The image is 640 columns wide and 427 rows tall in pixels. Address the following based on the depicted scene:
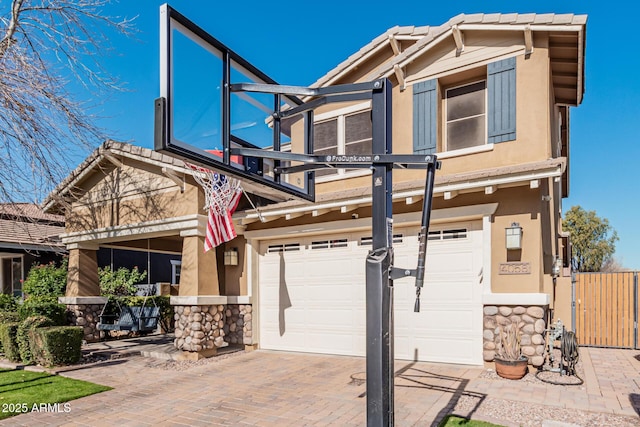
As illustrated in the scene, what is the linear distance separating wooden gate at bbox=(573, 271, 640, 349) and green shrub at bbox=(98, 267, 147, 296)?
44.7 feet

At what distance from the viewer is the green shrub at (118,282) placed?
14977 millimetres

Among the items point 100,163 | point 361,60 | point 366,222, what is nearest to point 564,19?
point 361,60

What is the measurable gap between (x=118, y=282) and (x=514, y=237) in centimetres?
1300

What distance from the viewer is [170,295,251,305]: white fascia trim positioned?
905cm

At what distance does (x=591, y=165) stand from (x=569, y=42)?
18.6 meters

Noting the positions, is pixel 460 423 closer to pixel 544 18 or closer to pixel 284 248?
pixel 284 248

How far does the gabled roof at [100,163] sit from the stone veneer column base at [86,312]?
8.72 feet

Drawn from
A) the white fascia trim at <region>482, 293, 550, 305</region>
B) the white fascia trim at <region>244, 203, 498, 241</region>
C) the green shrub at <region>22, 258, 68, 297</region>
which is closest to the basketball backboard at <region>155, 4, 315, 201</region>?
the white fascia trim at <region>244, 203, 498, 241</region>

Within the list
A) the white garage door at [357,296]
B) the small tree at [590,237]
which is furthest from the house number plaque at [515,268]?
the small tree at [590,237]

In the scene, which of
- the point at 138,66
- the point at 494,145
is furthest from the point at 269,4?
the point at 494,145

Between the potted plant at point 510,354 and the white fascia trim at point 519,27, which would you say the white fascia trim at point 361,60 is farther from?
the potted plant at point 510,354

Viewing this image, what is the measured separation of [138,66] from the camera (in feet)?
33.7

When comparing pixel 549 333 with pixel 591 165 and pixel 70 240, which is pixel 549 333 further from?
pixel 591 165

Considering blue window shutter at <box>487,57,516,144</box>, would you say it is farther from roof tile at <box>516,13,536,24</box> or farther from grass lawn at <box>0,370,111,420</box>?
grass lawn at <box>0,370,111,420</box>
